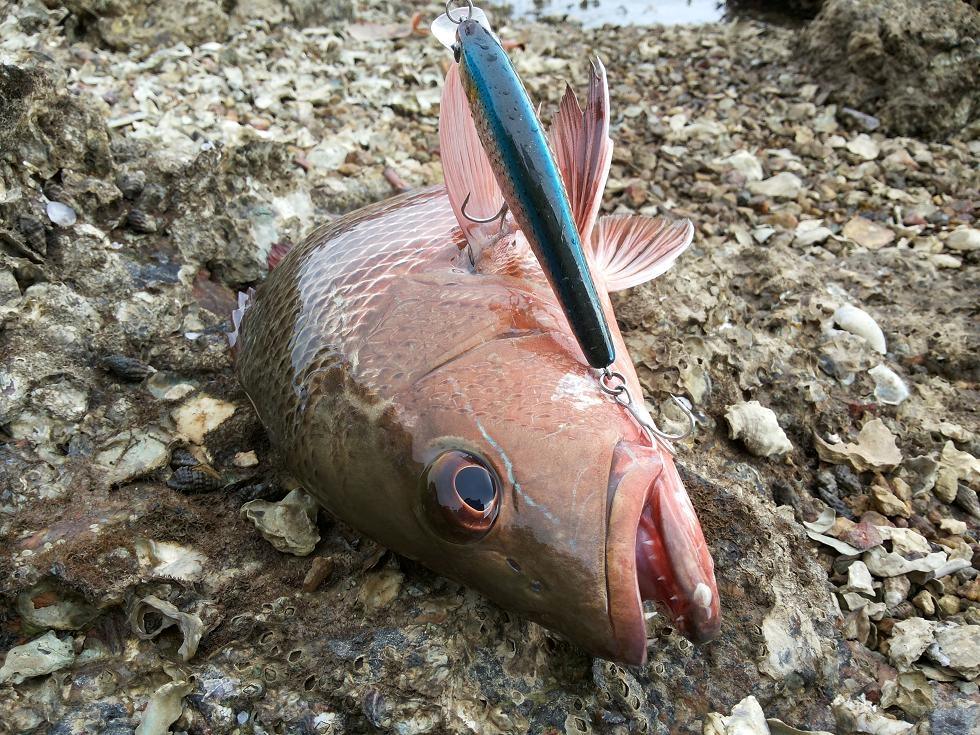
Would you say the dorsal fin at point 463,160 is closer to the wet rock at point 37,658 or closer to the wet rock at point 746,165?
the wet rock at point 37,658

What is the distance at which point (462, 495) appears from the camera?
177cm

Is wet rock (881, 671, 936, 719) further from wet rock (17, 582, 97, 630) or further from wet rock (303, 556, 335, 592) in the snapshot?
wet rock (17, 582, 97, 630)

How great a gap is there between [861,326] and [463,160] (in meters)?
2.34

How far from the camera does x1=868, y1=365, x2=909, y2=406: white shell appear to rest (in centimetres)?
324

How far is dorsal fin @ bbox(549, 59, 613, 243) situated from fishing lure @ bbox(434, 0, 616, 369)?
0.53 m

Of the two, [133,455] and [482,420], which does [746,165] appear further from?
[133,455]

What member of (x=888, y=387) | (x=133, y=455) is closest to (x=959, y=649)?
(x=888, y=387)

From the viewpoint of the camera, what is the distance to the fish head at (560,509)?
5.58ft

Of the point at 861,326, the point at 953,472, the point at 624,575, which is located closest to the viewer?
the point at 624,575

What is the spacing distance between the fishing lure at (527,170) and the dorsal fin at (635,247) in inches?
43.1

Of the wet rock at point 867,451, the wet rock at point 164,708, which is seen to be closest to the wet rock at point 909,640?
the wet rock at point 867,451

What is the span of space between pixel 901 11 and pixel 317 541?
6.57m

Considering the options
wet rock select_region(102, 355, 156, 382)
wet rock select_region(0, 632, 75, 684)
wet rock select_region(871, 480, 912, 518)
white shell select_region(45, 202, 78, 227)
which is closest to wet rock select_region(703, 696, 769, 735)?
wet rock select_region(871, 480, 912, 518)

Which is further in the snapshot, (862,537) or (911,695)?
(862,537)
